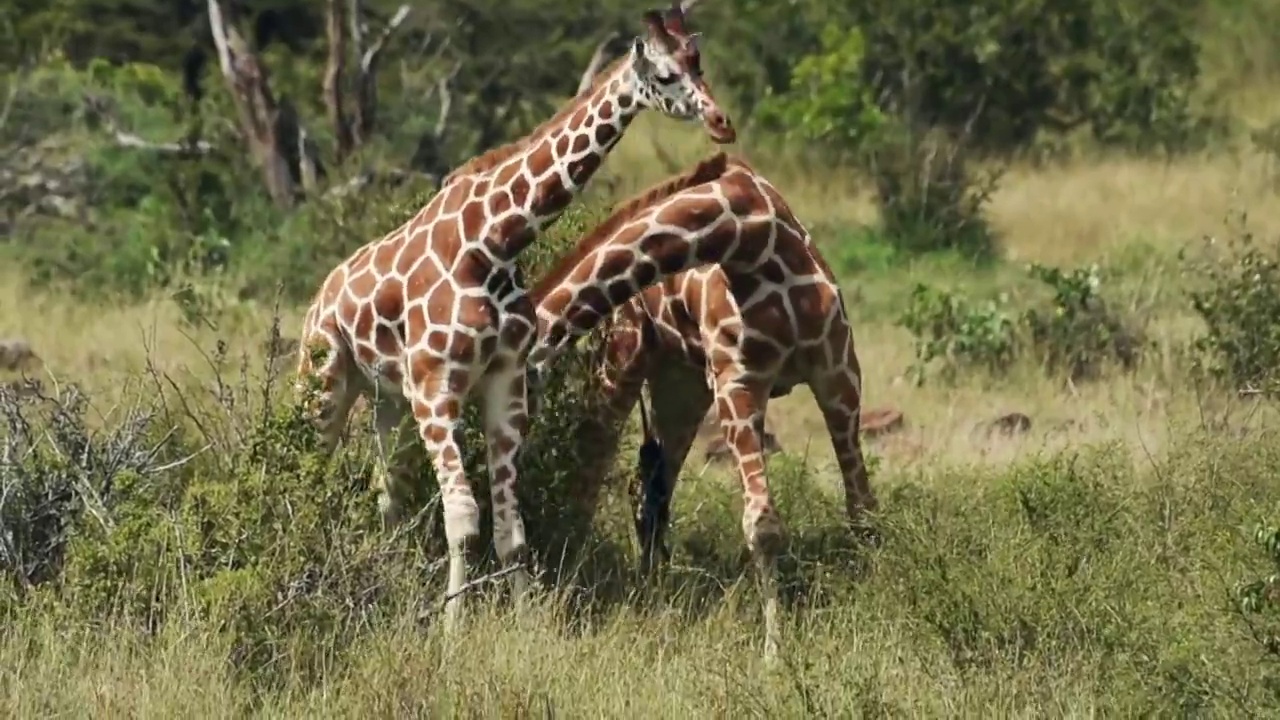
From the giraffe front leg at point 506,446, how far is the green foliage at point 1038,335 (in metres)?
4.68

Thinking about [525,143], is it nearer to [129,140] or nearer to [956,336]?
[956,336]

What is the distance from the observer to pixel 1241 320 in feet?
35.0

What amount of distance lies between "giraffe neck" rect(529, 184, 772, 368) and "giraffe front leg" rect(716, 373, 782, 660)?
45 centimetres

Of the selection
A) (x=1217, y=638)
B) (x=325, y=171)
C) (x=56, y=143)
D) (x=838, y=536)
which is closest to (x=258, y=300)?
(x=325, y=171)

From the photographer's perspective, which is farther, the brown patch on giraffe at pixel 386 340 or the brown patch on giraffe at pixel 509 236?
the brown patch on giraffe at pixel 386 340

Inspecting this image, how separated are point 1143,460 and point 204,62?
46.1 ft

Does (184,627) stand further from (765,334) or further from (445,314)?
(765,334)

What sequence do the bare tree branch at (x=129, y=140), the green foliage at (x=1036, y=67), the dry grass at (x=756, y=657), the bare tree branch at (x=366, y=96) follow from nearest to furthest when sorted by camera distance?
the dry grass at (x=756, y=657) < the bare tree branch at (x=129, y=140) < the bare tree branch at (x=366, y=96) < the green foliage at (x=1036, y=67)

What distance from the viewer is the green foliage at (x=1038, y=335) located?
38.3 ft

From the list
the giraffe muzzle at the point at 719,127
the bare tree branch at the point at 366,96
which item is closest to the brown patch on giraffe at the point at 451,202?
the giraffe muzzle at the point at 719,127

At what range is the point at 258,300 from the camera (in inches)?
517

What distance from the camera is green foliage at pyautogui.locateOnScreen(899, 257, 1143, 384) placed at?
38.3 feet

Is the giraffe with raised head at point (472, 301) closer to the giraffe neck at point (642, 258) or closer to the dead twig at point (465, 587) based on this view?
the dead twig at point (465, 587)

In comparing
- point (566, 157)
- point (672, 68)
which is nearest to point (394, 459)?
point (566, 157)
